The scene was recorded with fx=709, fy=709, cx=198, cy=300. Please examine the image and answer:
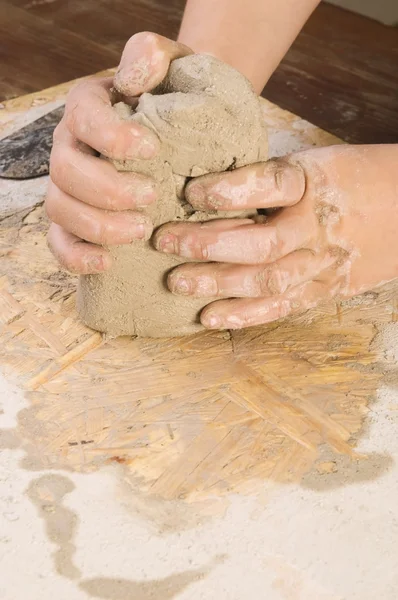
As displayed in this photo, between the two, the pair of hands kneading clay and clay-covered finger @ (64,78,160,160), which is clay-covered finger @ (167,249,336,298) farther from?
clay-covered finger @ (64,78,160,160)

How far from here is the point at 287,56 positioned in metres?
3.48

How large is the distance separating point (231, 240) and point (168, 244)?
0.43 ft

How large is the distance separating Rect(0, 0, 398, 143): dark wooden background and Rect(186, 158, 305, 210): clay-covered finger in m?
1.54

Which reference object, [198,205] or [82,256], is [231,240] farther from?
[82,256]

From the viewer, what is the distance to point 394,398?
1.54 meters

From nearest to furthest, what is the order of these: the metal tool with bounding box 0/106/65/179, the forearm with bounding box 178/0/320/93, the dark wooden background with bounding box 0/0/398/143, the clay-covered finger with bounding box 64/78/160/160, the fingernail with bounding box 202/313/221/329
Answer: the clay-covered finger with bounding box 64/78/160/160 → the fingernail with bounding box 202/313/221/329 → the forearm with bounding box 178/0/320/93 → the metal tool with bounding box 0/106/65/179 → the dark wooden background with bounding box 0/0/398/143

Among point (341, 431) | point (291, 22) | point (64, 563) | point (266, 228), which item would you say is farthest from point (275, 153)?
point (64, 563)

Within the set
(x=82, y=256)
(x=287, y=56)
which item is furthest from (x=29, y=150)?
(x=287, y=56)

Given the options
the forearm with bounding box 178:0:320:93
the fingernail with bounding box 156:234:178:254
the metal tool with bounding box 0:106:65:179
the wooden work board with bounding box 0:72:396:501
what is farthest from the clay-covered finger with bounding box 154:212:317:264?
the metal tool with bounding box 0:106:65:179

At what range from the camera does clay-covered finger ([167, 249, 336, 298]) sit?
1.49 metres

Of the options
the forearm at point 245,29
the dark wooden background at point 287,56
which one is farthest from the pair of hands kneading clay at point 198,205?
the dark wooden background at point 287,56

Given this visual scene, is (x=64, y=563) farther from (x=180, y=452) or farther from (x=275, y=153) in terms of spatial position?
(x=275, y=153)

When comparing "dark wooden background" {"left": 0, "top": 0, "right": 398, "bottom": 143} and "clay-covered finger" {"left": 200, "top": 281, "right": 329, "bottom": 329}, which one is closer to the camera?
"clay-covered finger" {"left": 200, "top": 281, "right": 329, "bottom": 329}

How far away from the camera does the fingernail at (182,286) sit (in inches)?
59.1
